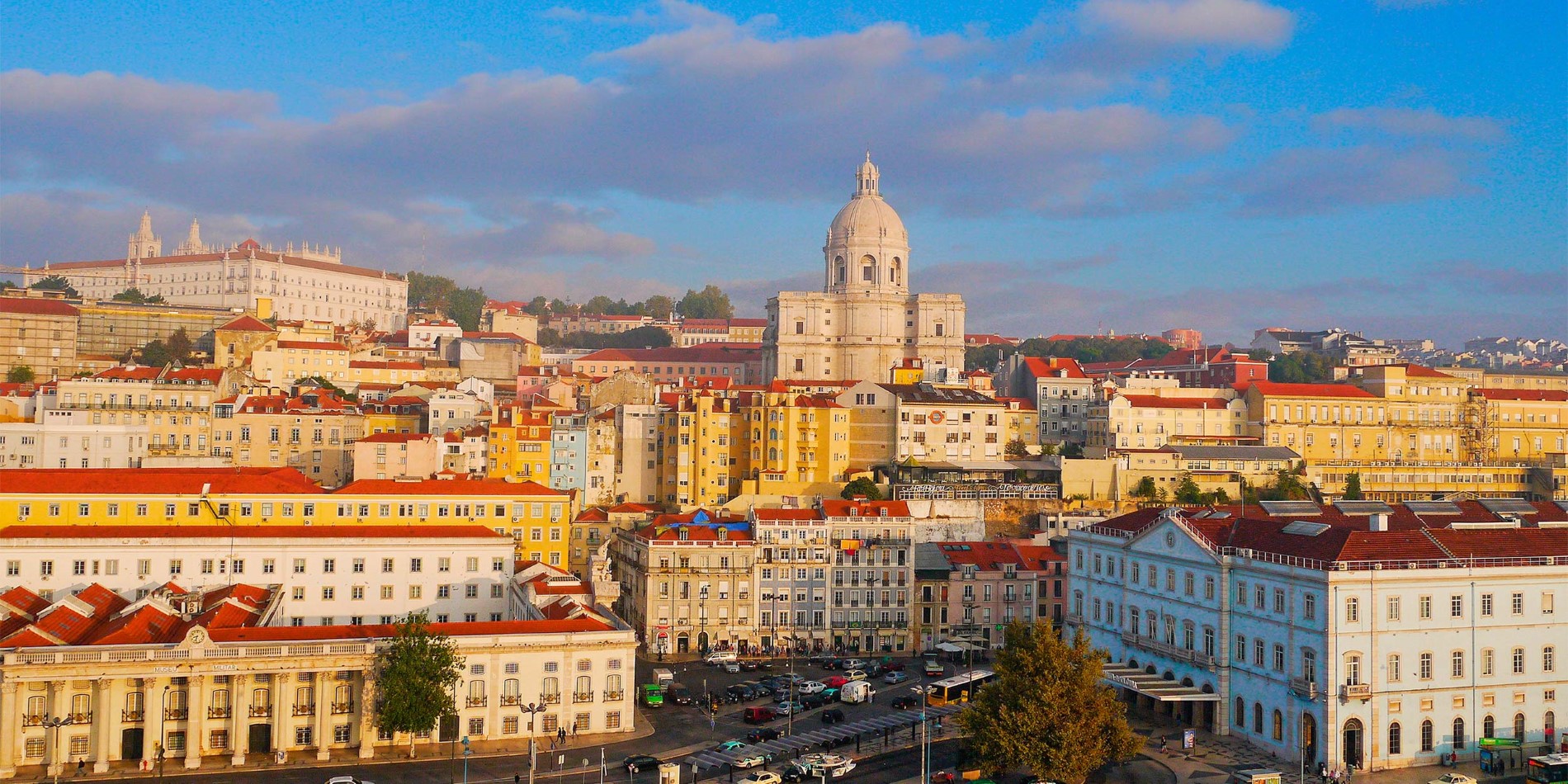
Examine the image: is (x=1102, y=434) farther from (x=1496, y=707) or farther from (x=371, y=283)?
(x=371, y=283)

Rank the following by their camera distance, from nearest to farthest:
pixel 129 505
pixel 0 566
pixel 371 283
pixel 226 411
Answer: pixel 0 566 < pixel 129 505 < pixel 226 411 < pixel 371 283

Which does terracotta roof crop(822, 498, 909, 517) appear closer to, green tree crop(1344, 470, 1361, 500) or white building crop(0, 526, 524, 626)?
white building crop(0, 526, 524, 626)

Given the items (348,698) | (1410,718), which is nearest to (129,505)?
(348,698)

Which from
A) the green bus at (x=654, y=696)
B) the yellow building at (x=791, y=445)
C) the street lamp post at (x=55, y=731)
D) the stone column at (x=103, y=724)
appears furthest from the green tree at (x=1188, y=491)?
the street lamp post at (x=55, y=731)

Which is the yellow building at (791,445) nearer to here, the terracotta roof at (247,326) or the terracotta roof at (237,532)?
the terracotta roof at (237,532)

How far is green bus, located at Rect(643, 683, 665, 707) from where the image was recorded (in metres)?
55.6

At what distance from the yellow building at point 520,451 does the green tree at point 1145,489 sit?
36.6 meters

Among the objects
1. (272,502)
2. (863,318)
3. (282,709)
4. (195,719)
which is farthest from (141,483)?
(863,318)

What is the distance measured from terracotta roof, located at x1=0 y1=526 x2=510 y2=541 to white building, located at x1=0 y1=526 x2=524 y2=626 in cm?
6

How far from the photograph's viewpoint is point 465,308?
184m

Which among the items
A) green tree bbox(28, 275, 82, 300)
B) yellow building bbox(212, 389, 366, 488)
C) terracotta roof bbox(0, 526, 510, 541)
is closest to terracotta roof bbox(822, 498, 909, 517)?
terracotta roof bbox(0, 526, 510, 541)

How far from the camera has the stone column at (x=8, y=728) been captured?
44.0 m

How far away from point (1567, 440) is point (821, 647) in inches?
2968

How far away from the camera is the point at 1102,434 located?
105 meters
